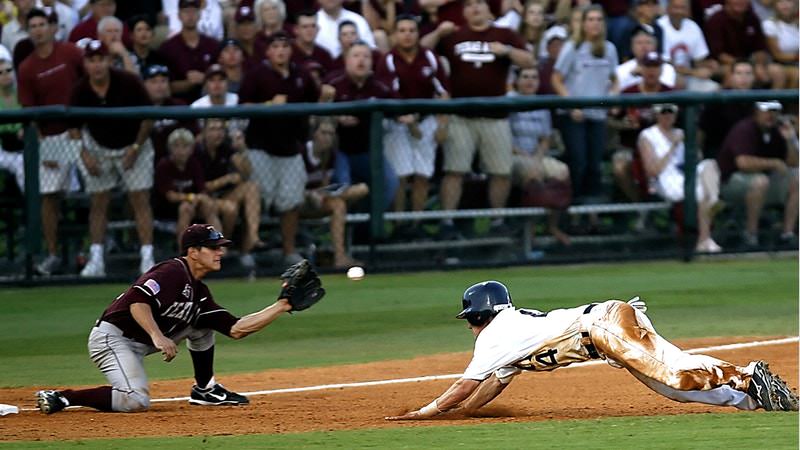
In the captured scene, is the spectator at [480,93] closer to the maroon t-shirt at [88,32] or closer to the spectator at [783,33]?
the maroon t-shirt at [88,32]

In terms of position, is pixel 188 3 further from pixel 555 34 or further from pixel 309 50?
pixel 555 34

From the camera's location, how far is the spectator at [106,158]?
1312cm

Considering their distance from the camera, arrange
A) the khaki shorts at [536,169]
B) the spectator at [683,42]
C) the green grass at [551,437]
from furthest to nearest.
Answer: the spectator at [683,42] → the khaki shorts at [536,169] → the green grass at [551,437]

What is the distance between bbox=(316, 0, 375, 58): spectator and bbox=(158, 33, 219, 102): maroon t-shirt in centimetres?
123

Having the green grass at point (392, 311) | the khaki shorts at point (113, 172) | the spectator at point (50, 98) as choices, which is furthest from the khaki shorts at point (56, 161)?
the green grass at point (392, 311)

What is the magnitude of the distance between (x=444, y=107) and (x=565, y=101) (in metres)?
1.20

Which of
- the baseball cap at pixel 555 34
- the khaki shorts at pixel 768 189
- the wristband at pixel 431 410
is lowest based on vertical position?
the khaki shorts at pixel 768 189

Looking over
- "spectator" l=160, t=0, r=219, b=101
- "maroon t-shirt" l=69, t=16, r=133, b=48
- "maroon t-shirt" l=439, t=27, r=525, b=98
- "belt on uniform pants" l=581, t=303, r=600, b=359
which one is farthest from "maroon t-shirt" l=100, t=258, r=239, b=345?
"maroon t-shirt" l=439, t=27, r=525, b=98

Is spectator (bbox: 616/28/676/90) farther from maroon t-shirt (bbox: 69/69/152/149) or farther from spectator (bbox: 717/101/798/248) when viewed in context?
maroon t-shirt (bbox: 69/69/152/149)

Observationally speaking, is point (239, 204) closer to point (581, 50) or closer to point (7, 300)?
point (7, 300)

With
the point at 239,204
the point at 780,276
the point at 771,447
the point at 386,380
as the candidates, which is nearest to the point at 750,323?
the point at 780,276

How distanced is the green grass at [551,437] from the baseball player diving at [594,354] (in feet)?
0.54

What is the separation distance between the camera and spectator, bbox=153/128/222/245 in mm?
13180

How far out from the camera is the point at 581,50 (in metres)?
15.5
